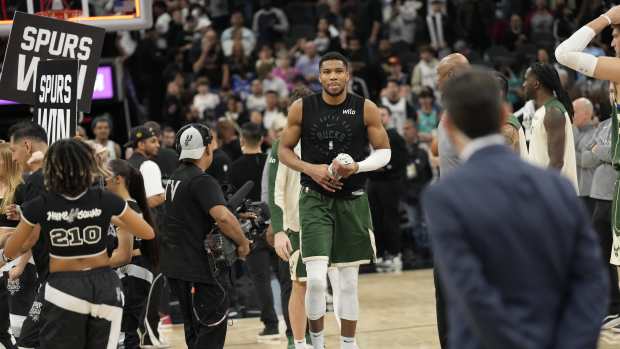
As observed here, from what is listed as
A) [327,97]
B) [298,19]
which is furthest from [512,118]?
[298,19]

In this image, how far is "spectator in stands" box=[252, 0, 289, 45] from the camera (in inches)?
764

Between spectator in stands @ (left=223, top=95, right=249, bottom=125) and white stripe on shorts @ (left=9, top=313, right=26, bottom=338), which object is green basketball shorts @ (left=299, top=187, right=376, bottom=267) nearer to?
white stripe on shorts @ (left=9, top=313, right=26, bottom=338)

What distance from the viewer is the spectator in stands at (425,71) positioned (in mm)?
17641

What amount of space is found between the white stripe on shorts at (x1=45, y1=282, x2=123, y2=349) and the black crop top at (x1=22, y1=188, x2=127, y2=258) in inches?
7.7

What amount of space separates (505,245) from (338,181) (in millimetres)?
3841

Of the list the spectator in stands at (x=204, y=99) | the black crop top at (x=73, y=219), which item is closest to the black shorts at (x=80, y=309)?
the black crop top at (x=73, y=219)

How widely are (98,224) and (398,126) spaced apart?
429 inches

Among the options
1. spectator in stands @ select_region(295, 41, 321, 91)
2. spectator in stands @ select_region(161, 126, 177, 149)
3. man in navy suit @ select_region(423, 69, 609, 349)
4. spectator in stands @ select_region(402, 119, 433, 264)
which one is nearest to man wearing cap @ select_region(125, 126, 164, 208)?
spectator in stands @ select_region(161, 126, 177, 149)

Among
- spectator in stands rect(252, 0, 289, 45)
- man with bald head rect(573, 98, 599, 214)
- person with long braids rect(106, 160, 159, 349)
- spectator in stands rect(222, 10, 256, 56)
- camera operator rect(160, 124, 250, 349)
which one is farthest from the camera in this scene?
spectator in stands rect(252, 0, 289, 45)

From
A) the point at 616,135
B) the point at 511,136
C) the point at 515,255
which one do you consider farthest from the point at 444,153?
the point at 515,255

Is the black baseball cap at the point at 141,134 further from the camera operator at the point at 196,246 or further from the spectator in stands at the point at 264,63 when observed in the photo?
the spectator in stands at the point at 264,63

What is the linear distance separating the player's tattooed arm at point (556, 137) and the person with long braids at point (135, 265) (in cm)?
295

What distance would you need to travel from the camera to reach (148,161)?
365 inches

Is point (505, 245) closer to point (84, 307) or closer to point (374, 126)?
point (84, 307)
